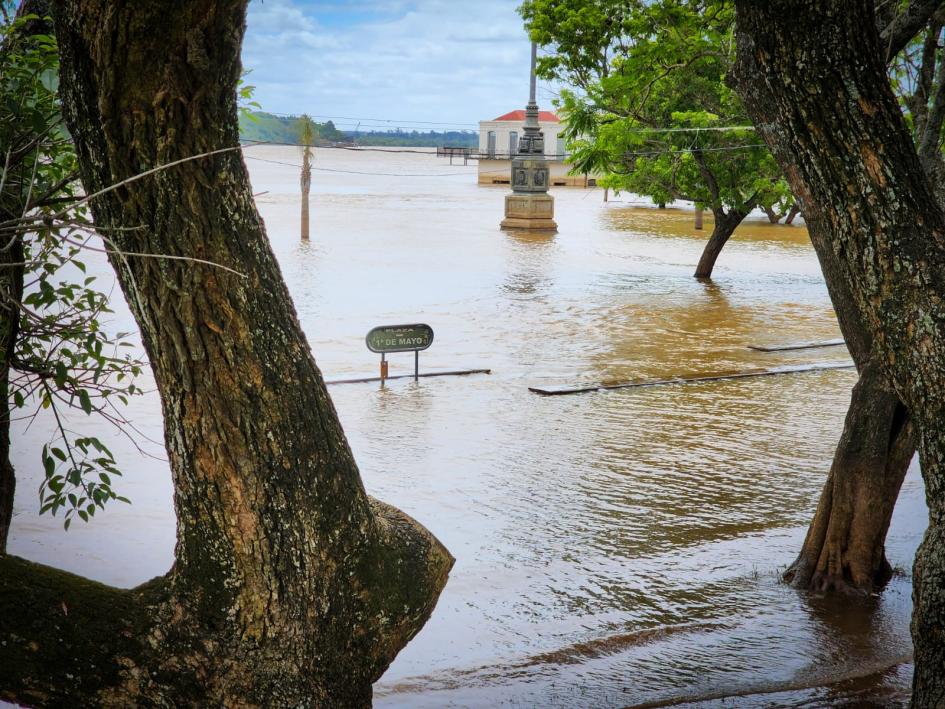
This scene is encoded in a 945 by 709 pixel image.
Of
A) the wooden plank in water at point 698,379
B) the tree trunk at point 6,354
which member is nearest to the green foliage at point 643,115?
the wooden plank in water at point 698,379

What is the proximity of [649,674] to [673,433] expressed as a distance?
5138 mm

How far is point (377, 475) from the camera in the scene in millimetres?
9125

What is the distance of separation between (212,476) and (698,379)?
411 inches

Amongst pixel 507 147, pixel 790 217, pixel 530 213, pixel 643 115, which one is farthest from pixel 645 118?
pixel 507 147

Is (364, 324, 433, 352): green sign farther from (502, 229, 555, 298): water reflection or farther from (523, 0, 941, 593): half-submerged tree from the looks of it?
(502, 229, 555, 298): water reflection

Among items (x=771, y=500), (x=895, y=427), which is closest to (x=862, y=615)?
(x=895, y=427)

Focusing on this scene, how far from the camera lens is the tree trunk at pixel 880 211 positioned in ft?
12.8

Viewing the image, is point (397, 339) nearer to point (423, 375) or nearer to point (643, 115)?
point (423, 375)

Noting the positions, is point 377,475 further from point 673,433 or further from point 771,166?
point 771,166

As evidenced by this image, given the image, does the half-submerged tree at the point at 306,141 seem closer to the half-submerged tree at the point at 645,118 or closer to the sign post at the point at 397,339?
the half-submerged tree at the point at 645,118

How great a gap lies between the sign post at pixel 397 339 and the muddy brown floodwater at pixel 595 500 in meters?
0.42

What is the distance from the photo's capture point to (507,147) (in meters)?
70.4

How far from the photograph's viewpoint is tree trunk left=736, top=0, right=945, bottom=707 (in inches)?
154

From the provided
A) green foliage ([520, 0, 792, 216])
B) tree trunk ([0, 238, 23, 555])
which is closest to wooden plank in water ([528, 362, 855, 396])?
green foliage ([520, 0, 792, 216])
